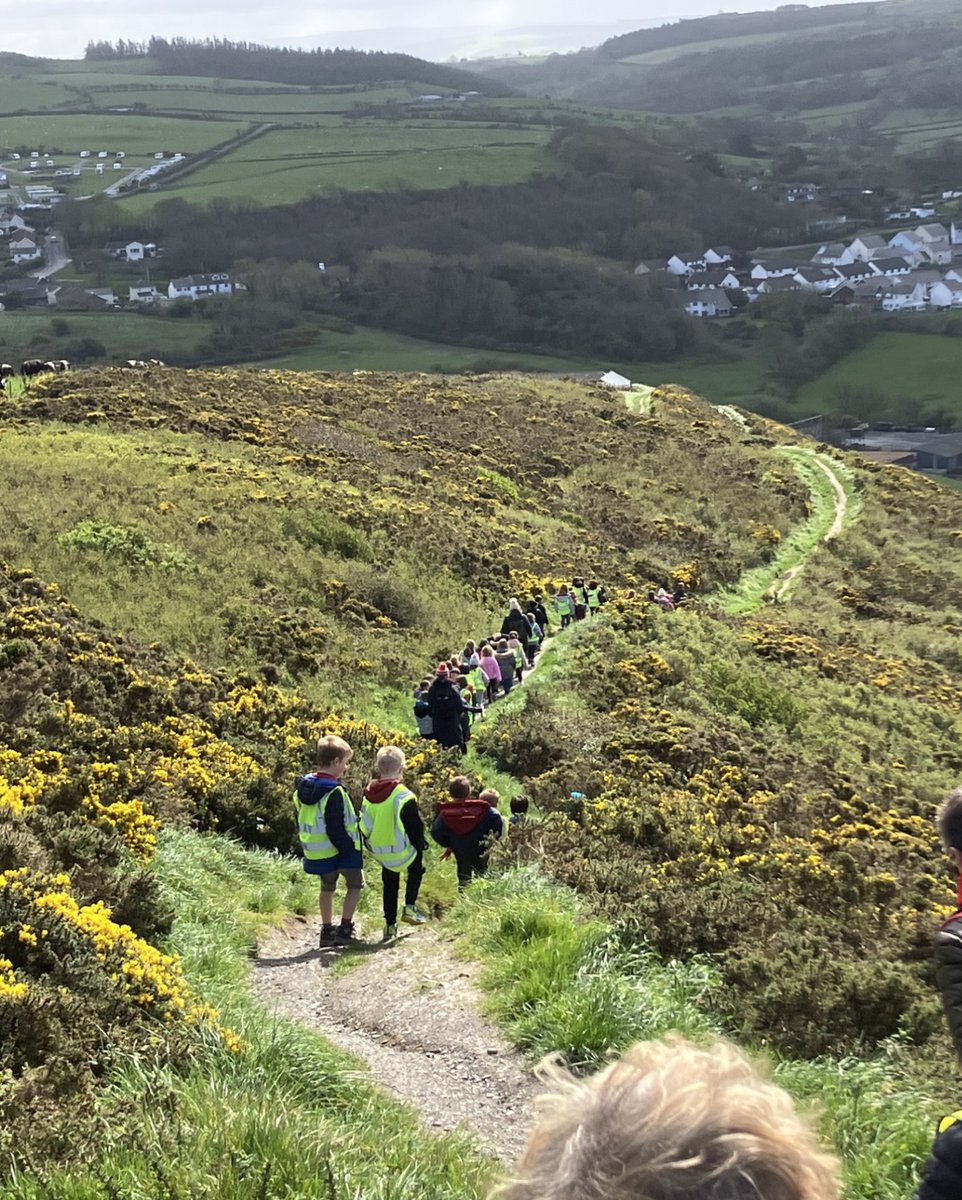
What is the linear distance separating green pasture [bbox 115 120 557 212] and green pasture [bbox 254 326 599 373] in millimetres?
48123

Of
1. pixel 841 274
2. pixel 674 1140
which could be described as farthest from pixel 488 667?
pixel 841 274

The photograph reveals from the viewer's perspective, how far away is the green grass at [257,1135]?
4516mm

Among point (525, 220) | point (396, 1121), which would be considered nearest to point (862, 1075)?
point (396, 1121)

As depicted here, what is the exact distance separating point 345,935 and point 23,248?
152367 millimetres

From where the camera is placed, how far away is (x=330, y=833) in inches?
379

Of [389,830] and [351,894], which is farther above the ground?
[389,830]

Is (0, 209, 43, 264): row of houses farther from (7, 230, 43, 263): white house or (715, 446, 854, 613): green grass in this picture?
(715, 446, 854, 613): green grass

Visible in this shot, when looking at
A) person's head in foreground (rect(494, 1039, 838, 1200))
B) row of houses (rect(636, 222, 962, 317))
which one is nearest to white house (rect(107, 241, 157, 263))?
row of houses (rect(636, 222, 962, 317))

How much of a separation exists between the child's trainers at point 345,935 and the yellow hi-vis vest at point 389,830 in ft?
1.76

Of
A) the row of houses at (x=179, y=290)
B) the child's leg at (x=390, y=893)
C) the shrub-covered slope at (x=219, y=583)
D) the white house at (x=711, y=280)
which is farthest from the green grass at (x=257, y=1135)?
the white house at (x=711, y=280)

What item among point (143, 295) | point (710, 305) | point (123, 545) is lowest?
point (123, 545)

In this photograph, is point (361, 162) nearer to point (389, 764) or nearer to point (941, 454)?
point (941, 454)

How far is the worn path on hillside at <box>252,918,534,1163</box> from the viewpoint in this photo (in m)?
6.48

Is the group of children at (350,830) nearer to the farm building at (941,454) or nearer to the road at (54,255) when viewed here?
the farm building at (941,454)
